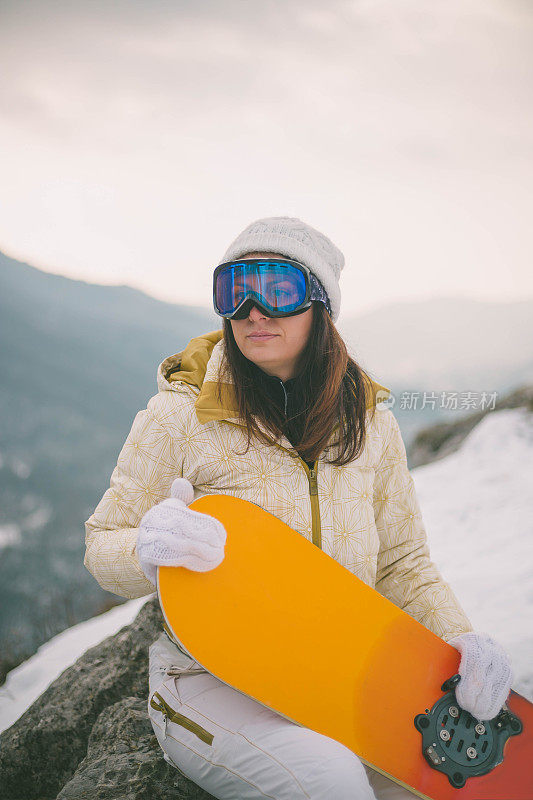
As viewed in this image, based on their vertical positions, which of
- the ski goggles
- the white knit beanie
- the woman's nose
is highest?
the white knit beanie

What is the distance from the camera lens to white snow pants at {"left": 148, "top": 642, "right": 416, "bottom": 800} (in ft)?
3.58

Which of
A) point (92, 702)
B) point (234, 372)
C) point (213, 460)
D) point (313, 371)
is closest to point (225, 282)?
point (234, 372)

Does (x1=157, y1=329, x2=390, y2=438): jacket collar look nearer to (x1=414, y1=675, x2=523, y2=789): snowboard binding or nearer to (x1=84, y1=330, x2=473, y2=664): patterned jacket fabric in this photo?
(x1=84, y1=330, x2=473, y2=664): patterned jacket fabric

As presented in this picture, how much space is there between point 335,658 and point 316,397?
81cm

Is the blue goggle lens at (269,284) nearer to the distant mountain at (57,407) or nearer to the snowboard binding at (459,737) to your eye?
the snowboard binding at (459,737)

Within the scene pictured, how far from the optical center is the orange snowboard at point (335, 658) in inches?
50.8

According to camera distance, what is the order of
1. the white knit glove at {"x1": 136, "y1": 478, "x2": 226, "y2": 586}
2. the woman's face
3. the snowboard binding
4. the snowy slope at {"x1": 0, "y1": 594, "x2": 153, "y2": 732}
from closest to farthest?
the white knit glove at {"x1": 136, "y1": 478, "x2": 226, "y2": 586} → the snowboard binding → the woman's face → the snowy slope at {"x1": 0, "y1": 594, "x2": 153, "y2": 732}

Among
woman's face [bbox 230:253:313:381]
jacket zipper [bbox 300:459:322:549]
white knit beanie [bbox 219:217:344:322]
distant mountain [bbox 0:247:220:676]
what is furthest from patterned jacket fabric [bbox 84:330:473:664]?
distant mountain [bbox 0:247:220:676]

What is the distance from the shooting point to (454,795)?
50.2 inches

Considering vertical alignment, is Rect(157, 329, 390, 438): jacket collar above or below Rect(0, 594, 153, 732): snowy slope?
above

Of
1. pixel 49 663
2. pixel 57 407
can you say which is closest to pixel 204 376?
pixel 49 663

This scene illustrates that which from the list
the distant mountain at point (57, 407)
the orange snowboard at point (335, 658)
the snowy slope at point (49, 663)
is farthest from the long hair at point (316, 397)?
the distant mountain at point (57, 407)

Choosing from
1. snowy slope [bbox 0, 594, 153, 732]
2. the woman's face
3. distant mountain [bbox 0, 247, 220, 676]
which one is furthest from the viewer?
distant mountain [bbox 0, 247, 220, 676]

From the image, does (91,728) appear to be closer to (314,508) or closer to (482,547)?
(314,508)
